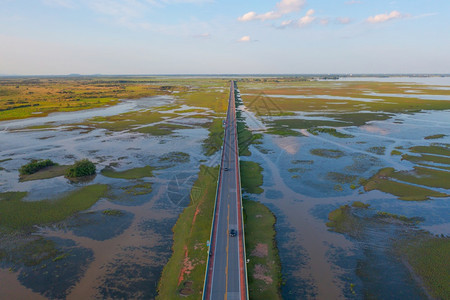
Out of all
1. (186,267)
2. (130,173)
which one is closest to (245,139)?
(130,173)

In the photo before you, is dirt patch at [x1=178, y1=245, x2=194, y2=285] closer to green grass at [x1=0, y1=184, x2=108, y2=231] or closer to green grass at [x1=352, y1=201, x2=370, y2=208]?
green grass at [x1=0, y1=184, x2=108, y2=231]

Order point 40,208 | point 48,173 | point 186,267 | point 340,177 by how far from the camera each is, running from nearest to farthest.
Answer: point 186,267 → point 40,208 → point 340,177 → point 48,173

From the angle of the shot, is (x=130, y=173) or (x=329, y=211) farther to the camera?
(x=130, y=173)

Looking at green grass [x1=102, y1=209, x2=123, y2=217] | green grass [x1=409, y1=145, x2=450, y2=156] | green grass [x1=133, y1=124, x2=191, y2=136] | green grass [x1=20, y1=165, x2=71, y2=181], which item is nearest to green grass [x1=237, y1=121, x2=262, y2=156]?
green grass [x1=133, y1=124, x2=191, y2=136]

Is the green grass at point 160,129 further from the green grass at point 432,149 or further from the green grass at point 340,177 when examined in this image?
the green grass at point 432,149

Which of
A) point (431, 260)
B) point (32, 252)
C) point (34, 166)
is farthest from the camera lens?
point (34, 166)

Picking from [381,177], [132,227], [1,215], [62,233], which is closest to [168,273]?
[132,227]

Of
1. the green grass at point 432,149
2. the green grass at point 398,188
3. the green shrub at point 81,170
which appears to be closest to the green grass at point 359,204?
the green grass at point 398,188

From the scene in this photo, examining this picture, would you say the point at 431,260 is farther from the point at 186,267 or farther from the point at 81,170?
the point at 81,170
